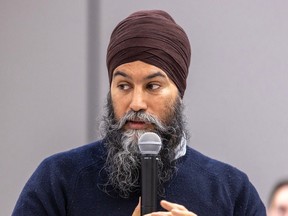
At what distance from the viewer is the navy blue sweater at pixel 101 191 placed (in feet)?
7.35

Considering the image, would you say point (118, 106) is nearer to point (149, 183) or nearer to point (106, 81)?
point (149, 183)

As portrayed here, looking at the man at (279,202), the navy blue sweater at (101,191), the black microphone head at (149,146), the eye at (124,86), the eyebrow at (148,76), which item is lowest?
the navy blue sweater at (101,191)

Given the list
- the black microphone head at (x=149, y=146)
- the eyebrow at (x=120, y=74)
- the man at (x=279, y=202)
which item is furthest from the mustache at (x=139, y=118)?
the man at (x=279, y=202)

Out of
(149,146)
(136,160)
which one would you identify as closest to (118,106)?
(136,160)

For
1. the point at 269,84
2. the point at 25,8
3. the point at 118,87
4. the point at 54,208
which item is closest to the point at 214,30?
the point at 269,84

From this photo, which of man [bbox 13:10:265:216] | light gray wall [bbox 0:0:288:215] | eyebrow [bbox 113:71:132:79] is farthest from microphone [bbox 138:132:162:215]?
light gray wall [bbox 0:0:288:215]

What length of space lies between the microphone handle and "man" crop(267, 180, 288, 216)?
27cm

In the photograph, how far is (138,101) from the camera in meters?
2.23

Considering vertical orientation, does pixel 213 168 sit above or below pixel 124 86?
below

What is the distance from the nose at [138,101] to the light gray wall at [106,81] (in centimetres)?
91

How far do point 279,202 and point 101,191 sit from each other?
0.66 meters

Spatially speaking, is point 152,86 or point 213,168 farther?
point 213,168

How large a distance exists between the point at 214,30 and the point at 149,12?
35.2 inches

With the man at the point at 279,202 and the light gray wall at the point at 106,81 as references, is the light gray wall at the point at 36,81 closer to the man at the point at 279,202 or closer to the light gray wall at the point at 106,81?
the light gray wall at the point at 106,81
